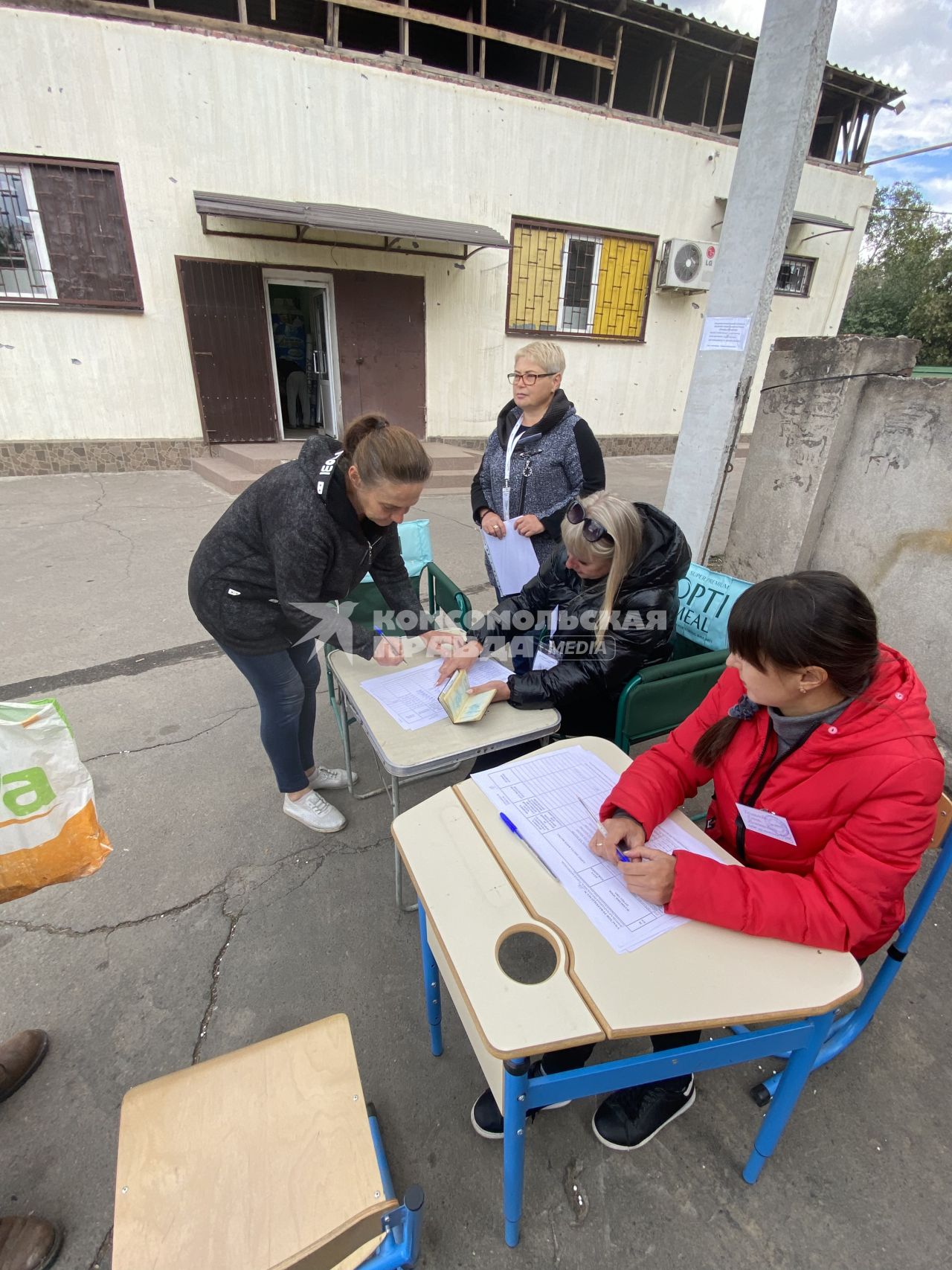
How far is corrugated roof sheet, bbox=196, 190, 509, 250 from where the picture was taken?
6230 mm

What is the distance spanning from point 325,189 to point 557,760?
828 centimetres

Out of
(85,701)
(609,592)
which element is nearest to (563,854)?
(609,592)

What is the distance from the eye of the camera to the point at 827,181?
987 cm

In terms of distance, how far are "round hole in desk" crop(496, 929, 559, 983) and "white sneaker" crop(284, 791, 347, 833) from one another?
1.31 meters

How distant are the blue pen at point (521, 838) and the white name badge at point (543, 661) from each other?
760 mm

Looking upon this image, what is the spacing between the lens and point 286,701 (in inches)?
81.0

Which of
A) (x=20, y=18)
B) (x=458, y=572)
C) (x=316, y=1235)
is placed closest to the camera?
(x=316, y=1235)

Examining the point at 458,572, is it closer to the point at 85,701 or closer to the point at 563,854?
the point at 85,701

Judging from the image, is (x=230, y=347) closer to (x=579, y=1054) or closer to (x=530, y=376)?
(x=530, y=376)

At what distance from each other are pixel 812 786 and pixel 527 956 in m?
0.66

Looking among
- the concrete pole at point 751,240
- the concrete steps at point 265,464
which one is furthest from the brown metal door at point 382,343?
the concrete pole at point 751,240

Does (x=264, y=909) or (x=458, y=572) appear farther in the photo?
(x=458, y=572)

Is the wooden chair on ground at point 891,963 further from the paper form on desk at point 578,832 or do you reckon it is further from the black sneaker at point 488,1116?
the black sneaker at point 488,1116

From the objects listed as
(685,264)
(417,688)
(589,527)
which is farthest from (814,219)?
(417,688)
